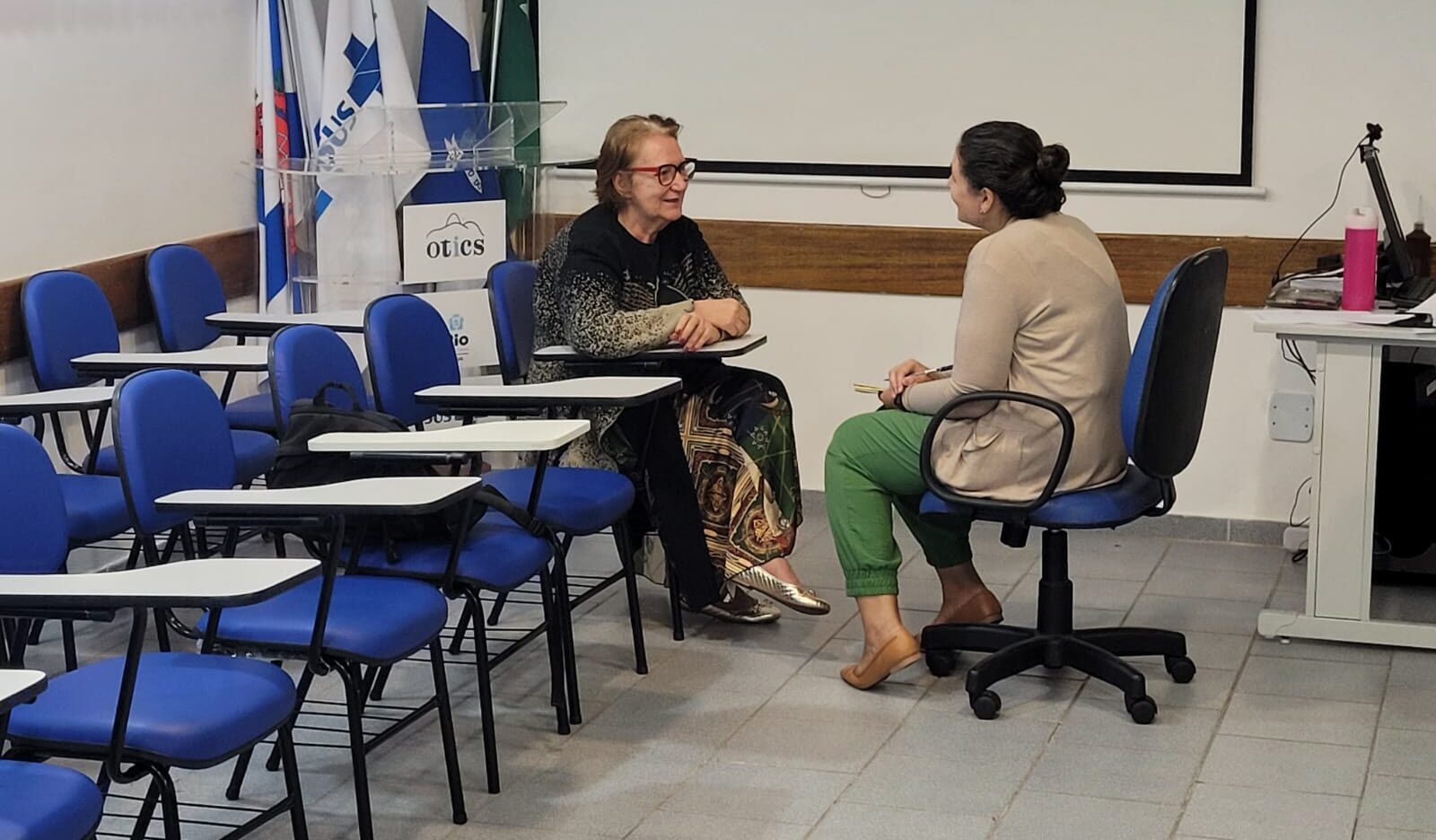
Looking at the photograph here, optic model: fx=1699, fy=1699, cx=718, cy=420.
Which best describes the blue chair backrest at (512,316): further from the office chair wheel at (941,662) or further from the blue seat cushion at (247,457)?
the office chair wheel at (941,662)

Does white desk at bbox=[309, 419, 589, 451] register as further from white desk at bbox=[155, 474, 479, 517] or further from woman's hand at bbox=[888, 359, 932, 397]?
woman's hand at bbox=[888, 359, 932, 397]

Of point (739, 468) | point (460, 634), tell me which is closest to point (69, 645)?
point (460, 634)

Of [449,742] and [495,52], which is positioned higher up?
[495,52]

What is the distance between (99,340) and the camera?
4238 mm

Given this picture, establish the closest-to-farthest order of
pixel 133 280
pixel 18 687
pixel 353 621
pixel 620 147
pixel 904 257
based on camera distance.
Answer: pixel 18 687
pixel 353 621
pixel 620 147
pixel 133 280
pixel 904 257

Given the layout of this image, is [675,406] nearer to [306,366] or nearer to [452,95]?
[306,366]

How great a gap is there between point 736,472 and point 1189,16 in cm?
194

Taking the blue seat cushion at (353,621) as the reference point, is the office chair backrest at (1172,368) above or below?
above

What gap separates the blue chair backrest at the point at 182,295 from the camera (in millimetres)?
4543

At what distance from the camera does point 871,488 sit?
3770 millimetres

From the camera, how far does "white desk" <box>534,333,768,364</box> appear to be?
3932 millimetres

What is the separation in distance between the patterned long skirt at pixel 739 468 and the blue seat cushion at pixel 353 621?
123cm

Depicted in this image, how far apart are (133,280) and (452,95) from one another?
1238mm

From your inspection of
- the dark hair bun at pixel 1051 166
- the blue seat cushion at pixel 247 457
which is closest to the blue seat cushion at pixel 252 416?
the blue seat cushion at pixel 247 457
